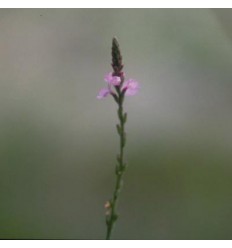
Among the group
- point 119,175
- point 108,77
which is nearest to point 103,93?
point 108,77

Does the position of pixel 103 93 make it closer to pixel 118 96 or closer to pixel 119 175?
pixel 118 96

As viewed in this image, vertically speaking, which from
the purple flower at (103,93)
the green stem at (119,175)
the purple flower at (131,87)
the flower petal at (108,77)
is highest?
the flower petal at (108,77)

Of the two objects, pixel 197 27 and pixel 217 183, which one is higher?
pixel 197 27

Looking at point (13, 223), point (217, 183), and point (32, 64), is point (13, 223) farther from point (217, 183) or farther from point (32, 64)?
point (217, 183)

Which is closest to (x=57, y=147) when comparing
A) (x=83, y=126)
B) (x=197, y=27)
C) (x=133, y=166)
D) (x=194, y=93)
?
(x=83, y=126)
